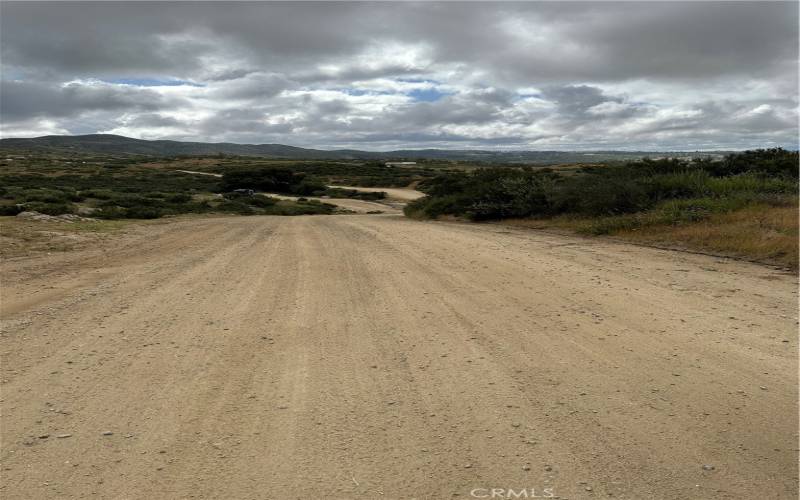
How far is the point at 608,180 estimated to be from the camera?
59.3 ft

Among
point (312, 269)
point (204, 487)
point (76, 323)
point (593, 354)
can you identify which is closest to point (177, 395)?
point (204, 487)

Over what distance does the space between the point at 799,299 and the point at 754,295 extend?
1.61 feet

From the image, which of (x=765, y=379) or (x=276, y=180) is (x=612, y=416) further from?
(x=276, y=180)

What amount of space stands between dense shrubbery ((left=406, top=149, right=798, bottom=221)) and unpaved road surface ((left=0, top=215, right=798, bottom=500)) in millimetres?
8194

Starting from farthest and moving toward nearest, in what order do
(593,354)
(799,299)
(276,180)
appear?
(276,180) < (799,299) < (593,354)

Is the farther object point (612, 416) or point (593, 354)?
point (593, 354)

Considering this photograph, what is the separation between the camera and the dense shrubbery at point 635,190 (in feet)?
54.3

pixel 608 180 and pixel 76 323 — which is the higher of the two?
pixel 608 180

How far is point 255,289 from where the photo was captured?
8297mm

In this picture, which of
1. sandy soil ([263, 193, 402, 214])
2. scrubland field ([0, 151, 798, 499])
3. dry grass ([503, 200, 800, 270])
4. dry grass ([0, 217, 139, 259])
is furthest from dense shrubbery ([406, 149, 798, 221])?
sandy soil ([263, 193, 402, 214])

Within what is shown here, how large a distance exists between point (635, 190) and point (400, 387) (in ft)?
48.6

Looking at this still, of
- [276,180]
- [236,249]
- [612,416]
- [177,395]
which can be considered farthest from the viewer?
[276,180]

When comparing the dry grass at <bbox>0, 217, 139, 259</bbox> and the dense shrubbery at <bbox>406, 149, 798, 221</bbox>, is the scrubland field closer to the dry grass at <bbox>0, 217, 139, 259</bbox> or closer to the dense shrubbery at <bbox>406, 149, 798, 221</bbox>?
the dry grass at <bbox>0, 217, 139, 259</bbox>

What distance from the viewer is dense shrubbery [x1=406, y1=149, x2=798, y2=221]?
16.6 m
